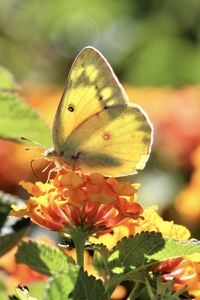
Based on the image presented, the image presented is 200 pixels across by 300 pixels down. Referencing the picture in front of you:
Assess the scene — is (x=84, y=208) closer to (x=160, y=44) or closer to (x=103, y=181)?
(x=103, y=181)

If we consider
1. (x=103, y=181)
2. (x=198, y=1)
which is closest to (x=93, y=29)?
(x=198, y=1)

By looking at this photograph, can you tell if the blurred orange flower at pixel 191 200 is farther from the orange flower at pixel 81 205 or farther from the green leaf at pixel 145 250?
the green leaf at pixel 145 250

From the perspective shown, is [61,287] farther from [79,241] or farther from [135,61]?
[135,61]

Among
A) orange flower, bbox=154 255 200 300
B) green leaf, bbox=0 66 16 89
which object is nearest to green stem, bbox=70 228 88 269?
orange flower, bbox=154 255 200 300

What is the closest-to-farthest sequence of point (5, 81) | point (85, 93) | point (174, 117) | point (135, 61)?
1. point (85, 93)
2. point (5, 81)
3. point (174, 117)
4. point (135, 61)

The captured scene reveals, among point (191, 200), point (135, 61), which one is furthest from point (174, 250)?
point (135, 61)

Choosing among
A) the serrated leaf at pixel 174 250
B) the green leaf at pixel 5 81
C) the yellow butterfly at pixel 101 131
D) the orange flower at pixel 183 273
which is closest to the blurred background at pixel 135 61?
the green leaf at pixel 5 81

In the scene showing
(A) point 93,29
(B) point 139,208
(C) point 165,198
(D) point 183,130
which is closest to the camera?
(B) point 139,208
